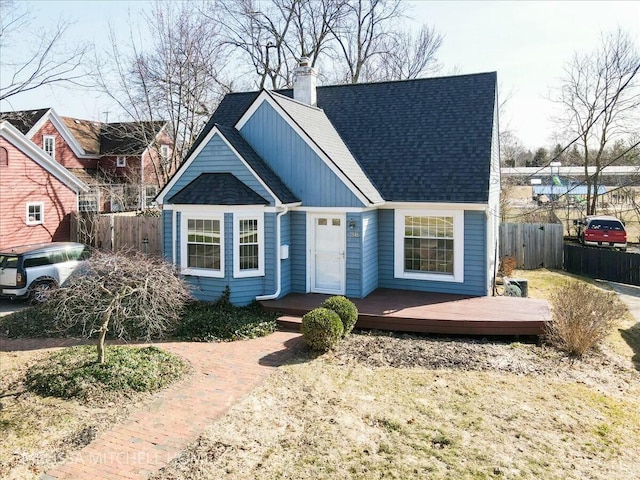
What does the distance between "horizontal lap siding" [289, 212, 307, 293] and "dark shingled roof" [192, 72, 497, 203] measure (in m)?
2.50

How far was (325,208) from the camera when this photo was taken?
13422mm

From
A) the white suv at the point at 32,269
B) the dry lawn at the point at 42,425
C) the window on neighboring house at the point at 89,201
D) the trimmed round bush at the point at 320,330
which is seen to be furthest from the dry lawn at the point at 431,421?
the window on neighboring house at the point at 89,201

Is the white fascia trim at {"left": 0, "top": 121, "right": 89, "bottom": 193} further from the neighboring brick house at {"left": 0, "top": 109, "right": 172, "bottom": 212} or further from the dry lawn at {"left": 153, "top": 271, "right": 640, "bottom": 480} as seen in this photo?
the dry lawn at {"left": 153, "top": 271, "right": 640, "bottom": 480}

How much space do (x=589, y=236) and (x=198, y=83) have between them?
73.7ft

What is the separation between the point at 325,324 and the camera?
32.2 feet

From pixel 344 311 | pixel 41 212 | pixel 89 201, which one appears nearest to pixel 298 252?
pixel 344 311

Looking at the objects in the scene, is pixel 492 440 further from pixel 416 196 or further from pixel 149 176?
pixel 149 176

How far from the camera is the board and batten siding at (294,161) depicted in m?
13.3

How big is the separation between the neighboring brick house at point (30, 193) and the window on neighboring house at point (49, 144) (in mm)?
13876

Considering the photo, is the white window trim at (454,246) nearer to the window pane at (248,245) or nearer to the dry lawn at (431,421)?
the dry lawn at (431,421)

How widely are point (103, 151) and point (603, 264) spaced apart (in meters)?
34.3

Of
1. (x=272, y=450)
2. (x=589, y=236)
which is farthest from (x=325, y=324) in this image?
(x=589, y=236)

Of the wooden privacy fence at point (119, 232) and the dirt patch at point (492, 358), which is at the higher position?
the wooden privacy fence at point (119, 232)

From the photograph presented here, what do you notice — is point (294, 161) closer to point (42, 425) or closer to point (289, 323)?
point (289, 323)
